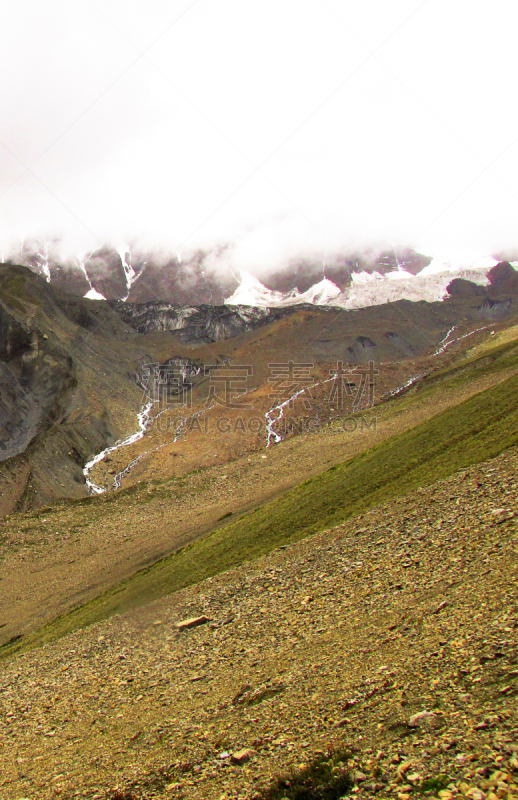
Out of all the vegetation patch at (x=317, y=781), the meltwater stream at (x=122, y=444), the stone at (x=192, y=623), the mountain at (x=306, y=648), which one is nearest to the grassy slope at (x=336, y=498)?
the mountain at (x=306, y=648)

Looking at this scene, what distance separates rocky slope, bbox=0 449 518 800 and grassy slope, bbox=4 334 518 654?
248cm

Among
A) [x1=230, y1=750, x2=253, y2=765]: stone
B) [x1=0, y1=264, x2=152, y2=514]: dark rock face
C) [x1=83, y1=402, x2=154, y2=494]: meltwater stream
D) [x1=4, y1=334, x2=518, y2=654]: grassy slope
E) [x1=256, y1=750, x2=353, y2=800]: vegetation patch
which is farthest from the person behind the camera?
[x1=83, y1=402, x2=154, y2=494]: meltwater stream

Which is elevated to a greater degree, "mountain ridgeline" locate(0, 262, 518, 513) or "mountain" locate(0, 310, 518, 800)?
"mountain ridgeline" locate(0, 262, 518, 513)

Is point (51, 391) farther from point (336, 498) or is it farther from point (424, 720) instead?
point (424, 720)

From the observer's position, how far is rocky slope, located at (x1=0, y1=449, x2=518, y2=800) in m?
8.86

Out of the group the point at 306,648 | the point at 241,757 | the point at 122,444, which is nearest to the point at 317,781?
the point at 241,757

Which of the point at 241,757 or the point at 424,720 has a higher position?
the point at 241,757

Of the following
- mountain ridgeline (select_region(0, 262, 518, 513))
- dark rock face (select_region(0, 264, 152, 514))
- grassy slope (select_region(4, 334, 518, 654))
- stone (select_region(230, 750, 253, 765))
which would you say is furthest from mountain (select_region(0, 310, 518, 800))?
mountain ridgeline (select_region(0, 262, 518, 513))

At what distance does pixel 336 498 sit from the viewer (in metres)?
29.5

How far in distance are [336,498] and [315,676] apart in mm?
17337

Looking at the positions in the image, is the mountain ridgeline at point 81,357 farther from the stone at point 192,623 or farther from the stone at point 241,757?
the stone at point 241,757

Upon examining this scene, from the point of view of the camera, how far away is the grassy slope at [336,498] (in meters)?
25.7

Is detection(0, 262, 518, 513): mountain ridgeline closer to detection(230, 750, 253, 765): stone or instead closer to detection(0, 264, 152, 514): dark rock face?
detection(0, 264, 152, 514): dark rock face

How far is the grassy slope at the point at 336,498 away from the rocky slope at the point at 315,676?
2485 millimetres
